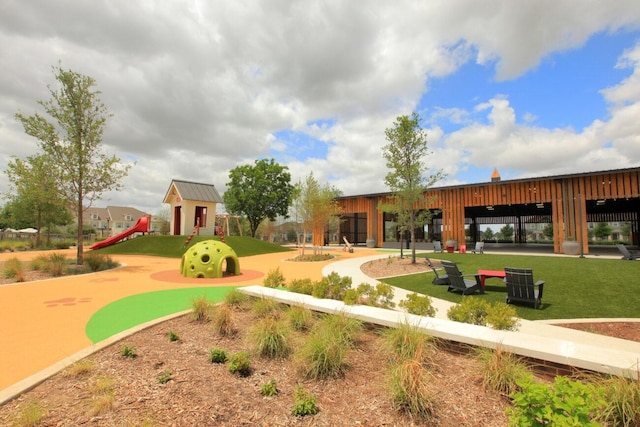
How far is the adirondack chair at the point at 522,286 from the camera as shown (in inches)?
277

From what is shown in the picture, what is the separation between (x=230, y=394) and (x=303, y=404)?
84cm

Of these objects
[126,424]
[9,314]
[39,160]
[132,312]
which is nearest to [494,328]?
[126,424]

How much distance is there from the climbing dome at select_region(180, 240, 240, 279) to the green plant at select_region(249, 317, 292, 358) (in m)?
8.31

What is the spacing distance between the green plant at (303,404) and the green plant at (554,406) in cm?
167

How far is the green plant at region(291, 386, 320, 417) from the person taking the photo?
296cm

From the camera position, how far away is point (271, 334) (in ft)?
13.9

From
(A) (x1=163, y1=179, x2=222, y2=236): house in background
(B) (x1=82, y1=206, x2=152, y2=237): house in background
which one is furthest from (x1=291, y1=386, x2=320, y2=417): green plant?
(B) (x1=82, y1=206, x2=152, y2=237): house in background

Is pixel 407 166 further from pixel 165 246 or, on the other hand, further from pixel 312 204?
pixel 165 246

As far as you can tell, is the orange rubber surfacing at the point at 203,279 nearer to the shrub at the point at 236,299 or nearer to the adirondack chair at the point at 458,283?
the shrub at the point at 236,299

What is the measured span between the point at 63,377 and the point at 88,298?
5.52m

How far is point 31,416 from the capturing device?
273 centimetres

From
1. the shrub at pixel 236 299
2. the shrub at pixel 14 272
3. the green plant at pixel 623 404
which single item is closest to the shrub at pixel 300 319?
the shrub at pixel 236 299

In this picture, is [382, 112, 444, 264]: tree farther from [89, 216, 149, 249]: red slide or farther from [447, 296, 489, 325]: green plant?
[89, 216, 149, 249]: red slide

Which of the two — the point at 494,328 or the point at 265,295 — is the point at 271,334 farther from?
the point at 494,328
